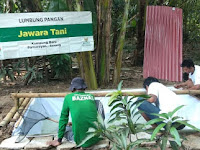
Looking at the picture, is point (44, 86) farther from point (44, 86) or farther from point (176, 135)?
point (176, 135)

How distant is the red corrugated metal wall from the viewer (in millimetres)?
6105

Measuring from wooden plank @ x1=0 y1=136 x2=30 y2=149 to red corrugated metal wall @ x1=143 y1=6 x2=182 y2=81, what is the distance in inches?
149

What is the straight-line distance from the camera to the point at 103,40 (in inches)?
216

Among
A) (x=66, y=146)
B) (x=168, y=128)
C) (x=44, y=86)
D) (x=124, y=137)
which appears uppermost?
(x=168, y=128)

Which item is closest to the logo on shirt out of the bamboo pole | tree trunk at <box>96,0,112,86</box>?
the bamboo pole

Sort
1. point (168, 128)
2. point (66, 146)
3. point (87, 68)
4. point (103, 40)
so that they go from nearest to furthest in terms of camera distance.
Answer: point (168, 128) < point (66, 146) < point (87, 68) < point (103, 40)

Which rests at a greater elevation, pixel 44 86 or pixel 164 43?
pixel 164 43

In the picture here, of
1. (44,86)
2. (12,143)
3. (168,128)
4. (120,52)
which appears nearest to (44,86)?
(44,86)

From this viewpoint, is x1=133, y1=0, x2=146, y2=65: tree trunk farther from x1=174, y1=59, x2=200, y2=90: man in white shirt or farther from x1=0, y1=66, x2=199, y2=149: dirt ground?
x1=174, y1=59, x2=200, y2=90: man in white shirt

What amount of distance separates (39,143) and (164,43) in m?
4.13

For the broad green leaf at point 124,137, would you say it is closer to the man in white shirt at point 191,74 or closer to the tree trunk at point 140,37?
the man in white shirt at point 191,74

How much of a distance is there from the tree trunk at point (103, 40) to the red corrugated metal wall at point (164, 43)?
118 cm

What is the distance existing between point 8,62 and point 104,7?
2.85m

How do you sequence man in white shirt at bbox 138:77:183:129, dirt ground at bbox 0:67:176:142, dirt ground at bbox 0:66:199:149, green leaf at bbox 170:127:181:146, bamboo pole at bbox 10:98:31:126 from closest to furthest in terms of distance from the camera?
1. green leaf at bbox 170:127:181:146
2. man in white shirt at bbox 138:77:183:129
3. bamboo pole at bbox 10:98:31:126
4. dirt ground at bbox 0:66:199:149
5. dirt ground at bbox 0:67:176:142
